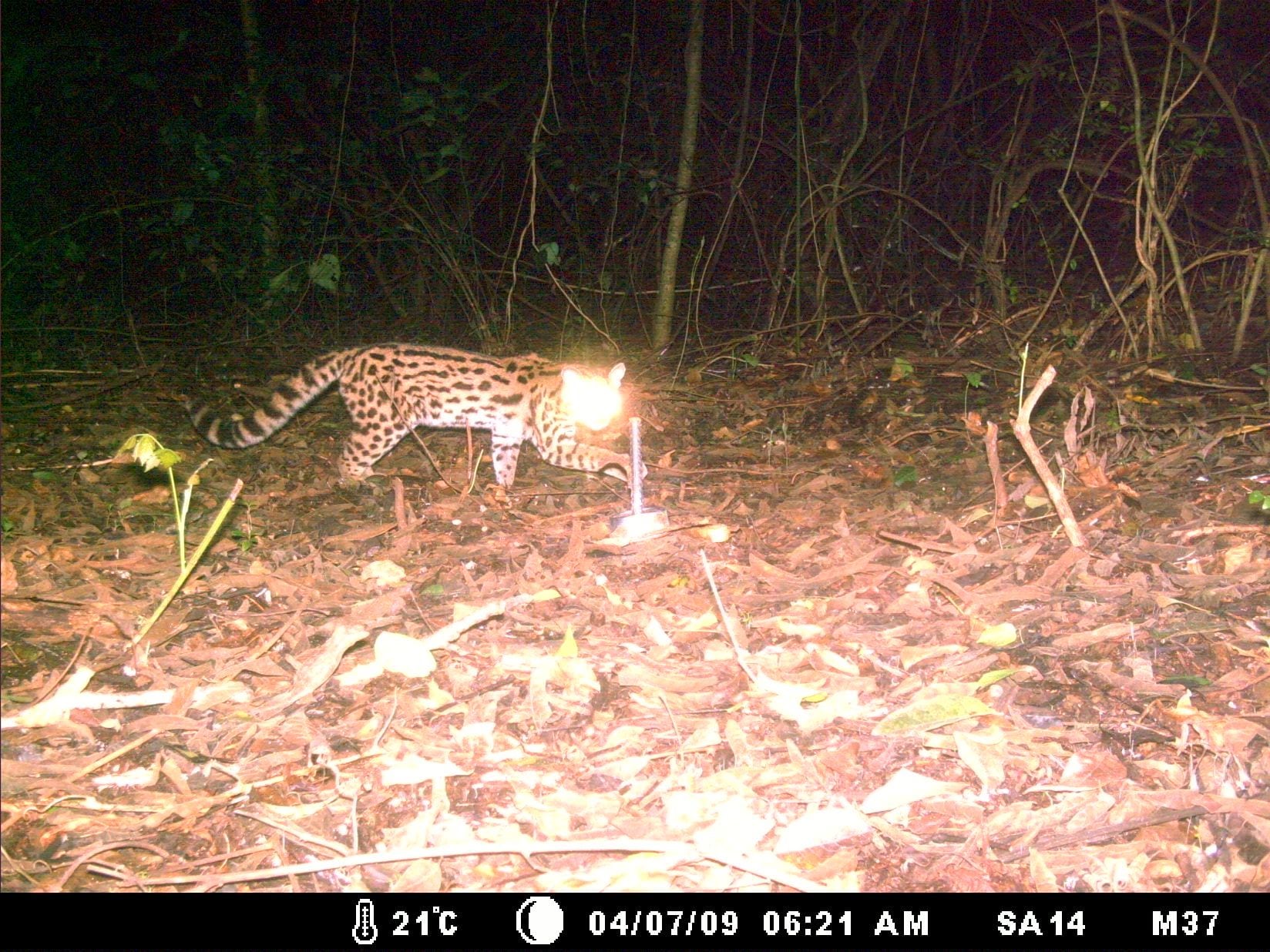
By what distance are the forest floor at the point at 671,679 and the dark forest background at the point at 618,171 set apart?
268cm

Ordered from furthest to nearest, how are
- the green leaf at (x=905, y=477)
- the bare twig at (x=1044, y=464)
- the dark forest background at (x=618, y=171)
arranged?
the dark forest background at (x=618, y=171) → the green leaf at (x=905, y=477) → the bare twig at (x=1044, y=464)

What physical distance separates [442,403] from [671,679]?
369 centimetres

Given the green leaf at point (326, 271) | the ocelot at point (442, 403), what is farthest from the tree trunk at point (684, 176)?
the green leaf at point (326, 271)

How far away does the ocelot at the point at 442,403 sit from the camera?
654cm

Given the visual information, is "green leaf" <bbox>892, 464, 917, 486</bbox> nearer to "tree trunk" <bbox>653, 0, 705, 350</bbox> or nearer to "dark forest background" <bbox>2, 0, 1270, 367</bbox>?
"dark forest background" <bbox>2, 0, 1270, 367</bbox>

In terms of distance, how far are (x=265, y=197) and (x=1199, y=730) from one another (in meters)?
8.35

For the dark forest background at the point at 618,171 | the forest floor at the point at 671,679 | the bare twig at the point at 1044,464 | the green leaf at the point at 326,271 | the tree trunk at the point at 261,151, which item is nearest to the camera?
the forest floor at the point at 671,679

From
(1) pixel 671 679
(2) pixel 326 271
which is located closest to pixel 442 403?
(2) pixel 326 271

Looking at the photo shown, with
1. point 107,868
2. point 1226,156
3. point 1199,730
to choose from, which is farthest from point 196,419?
point 1226,156

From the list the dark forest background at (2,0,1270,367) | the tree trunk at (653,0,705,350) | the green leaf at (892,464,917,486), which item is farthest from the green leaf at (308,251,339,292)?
the green leaf at (892,464,917,486)

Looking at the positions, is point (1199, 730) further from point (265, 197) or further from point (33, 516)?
point (265, 197)

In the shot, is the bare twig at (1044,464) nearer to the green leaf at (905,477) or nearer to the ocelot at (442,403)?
the green leaf at (905,477)

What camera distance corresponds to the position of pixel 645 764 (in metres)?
3.23

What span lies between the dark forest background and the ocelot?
3.29 ft
